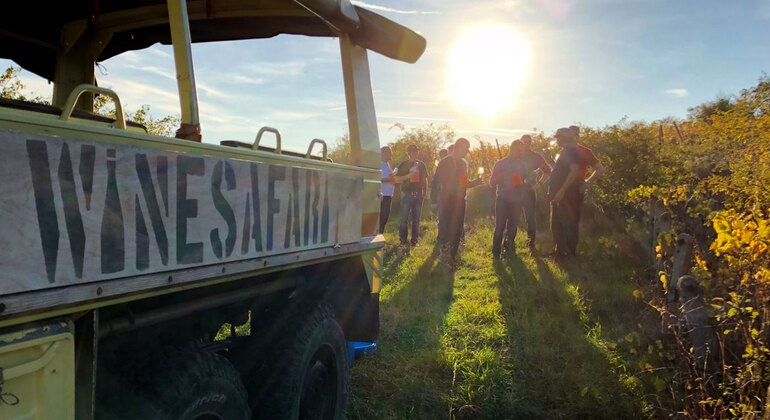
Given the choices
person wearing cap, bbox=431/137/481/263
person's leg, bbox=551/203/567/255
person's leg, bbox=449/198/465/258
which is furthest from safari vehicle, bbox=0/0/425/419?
person's leg, bbox=449/198/465/258

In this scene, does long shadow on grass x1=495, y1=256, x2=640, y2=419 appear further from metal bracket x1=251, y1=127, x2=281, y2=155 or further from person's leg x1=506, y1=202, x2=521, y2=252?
metal bracket x1=251, y1=127, x2=281, y2=155

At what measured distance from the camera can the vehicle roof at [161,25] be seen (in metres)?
3.08

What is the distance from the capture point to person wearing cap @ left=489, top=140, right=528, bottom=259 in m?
8.09

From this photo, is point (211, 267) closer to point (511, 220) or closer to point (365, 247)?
point (365, 247)

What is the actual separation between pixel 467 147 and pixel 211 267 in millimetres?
6729

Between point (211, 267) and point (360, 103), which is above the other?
point (360, 103)

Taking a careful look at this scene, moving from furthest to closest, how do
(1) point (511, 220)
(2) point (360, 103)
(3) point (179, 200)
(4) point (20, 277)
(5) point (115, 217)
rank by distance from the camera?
1. (1) point (511, 220)
2. (2) point (360, 103)
3. (3) point (179, 200)
4. (5) point (115, 217)
5. (4) point (20, 277)

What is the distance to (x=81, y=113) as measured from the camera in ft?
6.57

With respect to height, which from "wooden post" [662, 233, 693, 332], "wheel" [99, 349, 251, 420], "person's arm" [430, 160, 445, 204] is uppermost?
"person's arm" [430, 160, 445, 204]

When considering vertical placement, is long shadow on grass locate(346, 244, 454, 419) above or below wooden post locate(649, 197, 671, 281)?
below

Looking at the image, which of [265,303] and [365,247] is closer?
[265,303]

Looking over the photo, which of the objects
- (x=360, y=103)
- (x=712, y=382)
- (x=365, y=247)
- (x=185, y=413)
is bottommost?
(x=712, y=382)

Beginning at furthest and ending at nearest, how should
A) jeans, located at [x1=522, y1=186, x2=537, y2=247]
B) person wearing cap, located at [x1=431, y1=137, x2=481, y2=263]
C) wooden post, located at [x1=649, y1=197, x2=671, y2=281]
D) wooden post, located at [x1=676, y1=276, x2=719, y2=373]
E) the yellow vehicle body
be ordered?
jeans, located at [x1=522, y1=186, x2=537, y2=247]
person wearing cap, located at [x1=431, y1=137, x2=481, y2=263]
wooden post, located at [x1=649, y1=197, x2=671, y2=281]
wooden post, located at [x1=676, y1=276, x2=719, y2=373]
the yellow vehicle body

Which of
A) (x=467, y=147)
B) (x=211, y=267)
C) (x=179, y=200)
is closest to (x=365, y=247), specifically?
(x=211, y=267)
